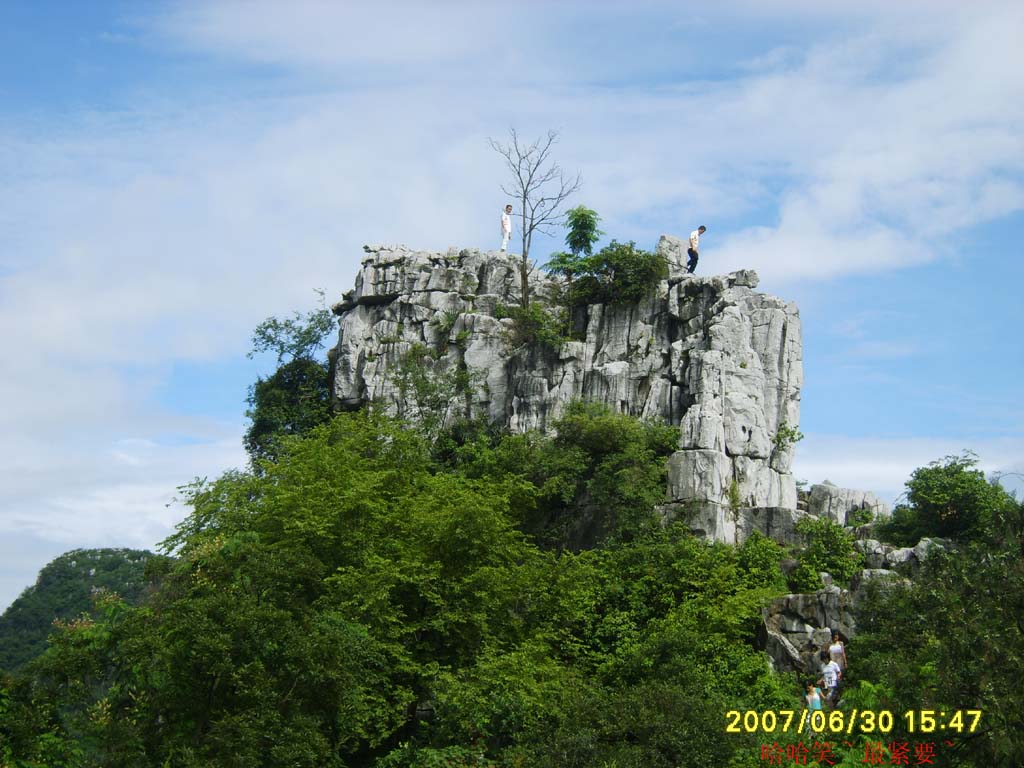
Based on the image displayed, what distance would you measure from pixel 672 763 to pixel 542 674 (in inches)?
240

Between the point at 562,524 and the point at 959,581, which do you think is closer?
the point at 959,581

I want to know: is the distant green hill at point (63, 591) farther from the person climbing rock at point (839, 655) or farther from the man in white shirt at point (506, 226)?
the person climbing rock at point (839, 655)

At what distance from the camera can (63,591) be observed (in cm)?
6388

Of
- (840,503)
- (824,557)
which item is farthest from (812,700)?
(840,503)

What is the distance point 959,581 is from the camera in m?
16.4

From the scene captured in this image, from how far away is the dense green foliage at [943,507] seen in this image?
96.9 ft

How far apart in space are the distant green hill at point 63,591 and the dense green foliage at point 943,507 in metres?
38.9

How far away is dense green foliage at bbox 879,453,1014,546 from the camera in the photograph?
29.5 meters

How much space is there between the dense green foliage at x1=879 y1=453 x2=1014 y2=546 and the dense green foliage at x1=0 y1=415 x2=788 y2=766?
4.99 m

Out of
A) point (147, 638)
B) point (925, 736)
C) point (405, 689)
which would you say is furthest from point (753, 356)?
point (147, 638)

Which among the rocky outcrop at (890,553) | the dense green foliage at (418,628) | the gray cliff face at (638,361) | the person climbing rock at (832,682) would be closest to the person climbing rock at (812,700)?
the person climbing rock at (832,682)

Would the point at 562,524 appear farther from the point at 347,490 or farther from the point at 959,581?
the point at 959,581

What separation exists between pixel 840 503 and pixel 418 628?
47.7 ft
